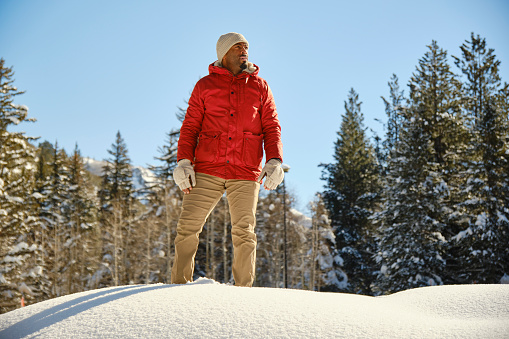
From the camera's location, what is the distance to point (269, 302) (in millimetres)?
2521

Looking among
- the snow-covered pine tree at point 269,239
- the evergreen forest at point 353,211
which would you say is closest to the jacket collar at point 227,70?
the evergreen forest at point 353,211

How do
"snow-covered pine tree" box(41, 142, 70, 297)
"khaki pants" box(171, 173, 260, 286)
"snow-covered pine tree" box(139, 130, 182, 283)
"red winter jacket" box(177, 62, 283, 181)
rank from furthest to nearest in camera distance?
"snow-covered pine tree" box(41, 142, 70, 297) < "snow-covered pine tree" box(139, 130, 182, 283) < "red winter jacket" box(177, 62, 283, 181) < "khaki pants" box(171, 173, 260, 286)

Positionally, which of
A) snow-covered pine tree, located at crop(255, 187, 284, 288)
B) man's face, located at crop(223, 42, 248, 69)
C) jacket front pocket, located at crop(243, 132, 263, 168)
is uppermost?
snow-covered pine tree, located at crop(255, 187, 284, 288)

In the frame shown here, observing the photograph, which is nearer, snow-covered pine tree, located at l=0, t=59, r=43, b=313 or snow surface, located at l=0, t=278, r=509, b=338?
snow surface, located at l=0, t=278, r=509, b=338

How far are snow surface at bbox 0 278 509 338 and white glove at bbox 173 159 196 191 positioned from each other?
0.93 m

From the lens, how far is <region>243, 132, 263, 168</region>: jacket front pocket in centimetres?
371

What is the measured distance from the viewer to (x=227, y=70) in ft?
12.4

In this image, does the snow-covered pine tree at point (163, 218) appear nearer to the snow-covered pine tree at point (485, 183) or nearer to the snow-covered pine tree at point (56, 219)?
the snow-covered pine tree at point (56, 219)

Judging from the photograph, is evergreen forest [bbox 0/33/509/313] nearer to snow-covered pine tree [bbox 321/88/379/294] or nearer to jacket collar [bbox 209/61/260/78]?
snow-covered pine tree [bbox 321/88/379/294]

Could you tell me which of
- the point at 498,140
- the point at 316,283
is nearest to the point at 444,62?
the point at 498,140

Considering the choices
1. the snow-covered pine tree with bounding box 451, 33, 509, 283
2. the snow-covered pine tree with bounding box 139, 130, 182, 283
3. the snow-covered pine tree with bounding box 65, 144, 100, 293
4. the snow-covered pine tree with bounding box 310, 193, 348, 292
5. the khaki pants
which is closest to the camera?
the khaki pants

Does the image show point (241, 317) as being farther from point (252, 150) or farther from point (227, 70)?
point (227, 70)

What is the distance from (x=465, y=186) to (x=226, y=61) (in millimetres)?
18764

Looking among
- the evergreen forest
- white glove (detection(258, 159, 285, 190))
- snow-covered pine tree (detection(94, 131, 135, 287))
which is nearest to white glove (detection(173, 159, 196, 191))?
white glove (detection(258, 159, 285, 190))
